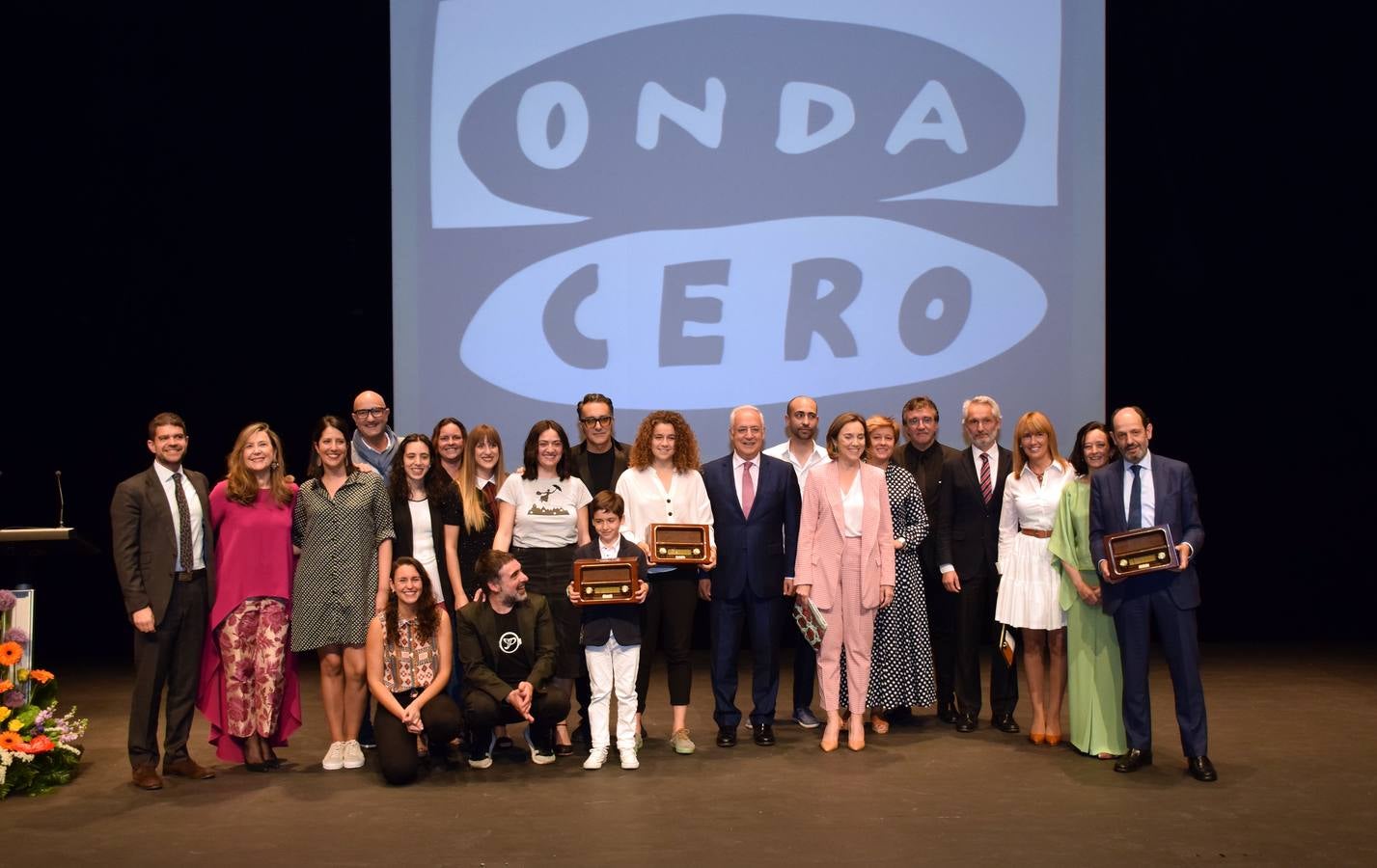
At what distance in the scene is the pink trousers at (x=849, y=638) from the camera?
16.1 feet

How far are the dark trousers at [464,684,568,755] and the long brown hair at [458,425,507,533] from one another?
671mm

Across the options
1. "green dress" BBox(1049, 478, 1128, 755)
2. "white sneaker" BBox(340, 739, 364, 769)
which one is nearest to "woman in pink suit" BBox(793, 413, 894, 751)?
"green dress" BBox(1049, 478, 1128, 755)

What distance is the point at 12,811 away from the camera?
4.04 metres

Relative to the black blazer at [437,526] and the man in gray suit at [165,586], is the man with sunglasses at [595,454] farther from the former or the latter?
the man in gray suit at [165,586]

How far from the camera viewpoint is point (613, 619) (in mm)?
4648

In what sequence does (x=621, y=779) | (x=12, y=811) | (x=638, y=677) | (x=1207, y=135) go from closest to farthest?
(x=12, y=811)
(x=621, y=779)
(x=638, y=677)
(x=1207, y=135)

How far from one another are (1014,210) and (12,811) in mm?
5200

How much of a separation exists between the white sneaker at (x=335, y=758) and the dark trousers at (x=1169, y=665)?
2.91 m

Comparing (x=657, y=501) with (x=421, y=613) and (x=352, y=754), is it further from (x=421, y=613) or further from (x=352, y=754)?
(x=352, y=754)

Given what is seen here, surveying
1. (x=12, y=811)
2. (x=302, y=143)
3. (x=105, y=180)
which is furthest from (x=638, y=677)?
(x=105, y=180)

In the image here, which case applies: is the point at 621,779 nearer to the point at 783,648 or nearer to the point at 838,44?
the point at 783,648

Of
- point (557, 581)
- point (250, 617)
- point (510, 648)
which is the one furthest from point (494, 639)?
point (250, 617)

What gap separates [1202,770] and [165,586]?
371 cm

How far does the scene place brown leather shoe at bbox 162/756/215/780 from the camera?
4469mm
